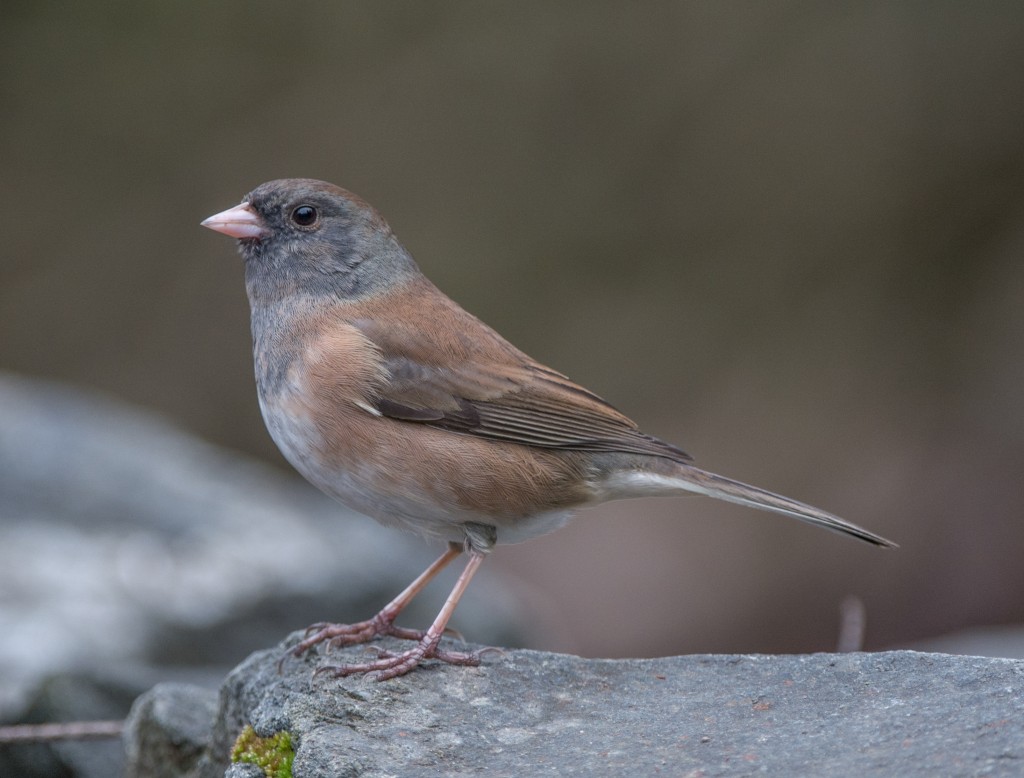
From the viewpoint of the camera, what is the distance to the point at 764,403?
834 centimetres

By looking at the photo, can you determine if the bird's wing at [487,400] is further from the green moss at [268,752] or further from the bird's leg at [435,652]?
the green moss at [268,752]

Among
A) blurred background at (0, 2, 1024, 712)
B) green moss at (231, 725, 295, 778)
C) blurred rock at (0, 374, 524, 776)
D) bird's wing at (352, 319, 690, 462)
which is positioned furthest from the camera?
blurred background at (0, 2, 1024, 712)

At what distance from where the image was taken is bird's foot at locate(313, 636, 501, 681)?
2.93 metres

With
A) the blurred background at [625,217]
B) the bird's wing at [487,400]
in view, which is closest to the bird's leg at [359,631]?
the bird's wing at [487,400]

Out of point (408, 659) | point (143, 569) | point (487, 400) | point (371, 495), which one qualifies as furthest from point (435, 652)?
point (143, 569)

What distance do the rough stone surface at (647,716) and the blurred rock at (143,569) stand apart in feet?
3.56

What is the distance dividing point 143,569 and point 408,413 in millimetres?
2129

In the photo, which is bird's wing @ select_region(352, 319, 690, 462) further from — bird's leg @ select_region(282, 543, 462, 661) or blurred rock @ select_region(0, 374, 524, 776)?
blurred rock @ select_region(0, 374, 524, 776)

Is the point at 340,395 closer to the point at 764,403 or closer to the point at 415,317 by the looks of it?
the point at 415,317

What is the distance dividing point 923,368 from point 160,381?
18.1ft

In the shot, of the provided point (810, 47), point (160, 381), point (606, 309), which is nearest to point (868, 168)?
point (810, 47)

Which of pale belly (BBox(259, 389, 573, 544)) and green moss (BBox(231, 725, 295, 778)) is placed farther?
pale belly (BBox(259, 389, 573, 544))

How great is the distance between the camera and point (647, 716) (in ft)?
8.73

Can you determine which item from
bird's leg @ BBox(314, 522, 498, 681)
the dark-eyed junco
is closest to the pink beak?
the dark-eyed junco
